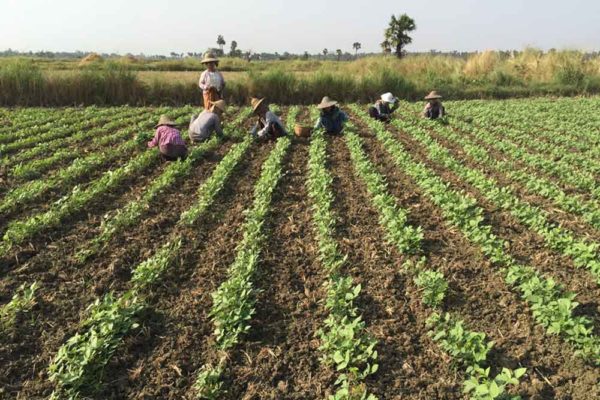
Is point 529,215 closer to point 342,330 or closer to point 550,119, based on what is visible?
point 342,330

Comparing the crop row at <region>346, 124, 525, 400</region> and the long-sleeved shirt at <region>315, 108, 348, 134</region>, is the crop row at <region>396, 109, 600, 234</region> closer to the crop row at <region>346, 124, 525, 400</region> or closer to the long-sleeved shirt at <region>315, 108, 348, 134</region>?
the crop row at <region>346, 124, 525, 400</region>

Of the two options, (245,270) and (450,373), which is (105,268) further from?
(450,373)

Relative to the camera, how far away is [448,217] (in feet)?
18.1

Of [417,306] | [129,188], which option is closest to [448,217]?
[417,306]

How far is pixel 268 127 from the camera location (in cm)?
929

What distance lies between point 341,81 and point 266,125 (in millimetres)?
9844

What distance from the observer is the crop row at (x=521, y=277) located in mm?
3230

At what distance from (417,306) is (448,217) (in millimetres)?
1979

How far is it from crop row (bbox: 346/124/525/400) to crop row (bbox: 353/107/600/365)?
1.79ft

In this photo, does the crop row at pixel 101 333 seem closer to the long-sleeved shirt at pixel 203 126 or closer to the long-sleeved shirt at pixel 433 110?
the long-sleeved shirt at pixel 203 126

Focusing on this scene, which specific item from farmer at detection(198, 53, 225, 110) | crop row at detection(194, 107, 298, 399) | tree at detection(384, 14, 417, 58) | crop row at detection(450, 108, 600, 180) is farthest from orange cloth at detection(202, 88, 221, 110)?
tree at detection(384, 14, 417, 58)

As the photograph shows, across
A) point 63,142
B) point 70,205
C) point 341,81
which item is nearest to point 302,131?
point 63,142

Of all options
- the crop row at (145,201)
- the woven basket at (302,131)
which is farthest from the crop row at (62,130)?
the woven basket at (302,131)

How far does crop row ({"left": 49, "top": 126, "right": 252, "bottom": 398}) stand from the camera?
9.90 ft
